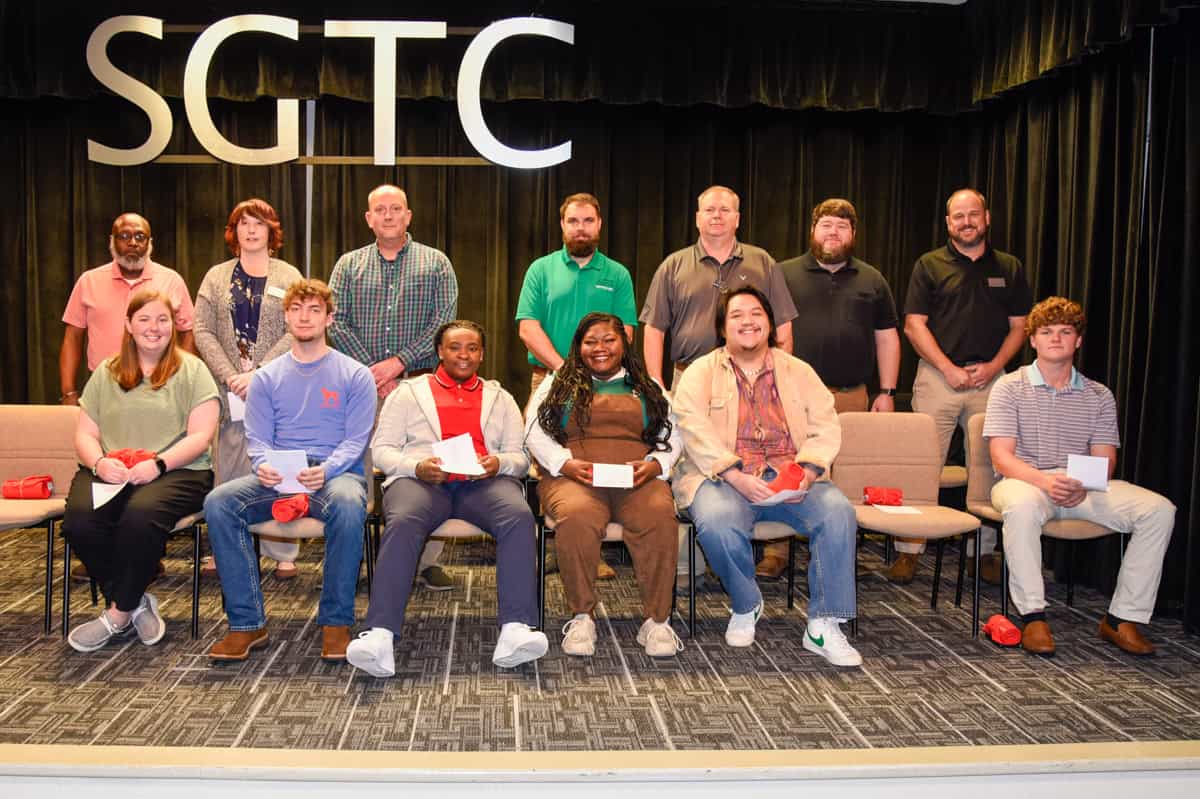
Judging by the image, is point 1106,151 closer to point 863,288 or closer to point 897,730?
point 863,288

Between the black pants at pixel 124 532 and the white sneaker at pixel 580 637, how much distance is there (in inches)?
58.5

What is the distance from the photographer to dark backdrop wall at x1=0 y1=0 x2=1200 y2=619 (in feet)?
16.0

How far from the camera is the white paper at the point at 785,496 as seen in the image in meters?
3.68

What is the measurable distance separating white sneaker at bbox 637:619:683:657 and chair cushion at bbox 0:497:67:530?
2232mm

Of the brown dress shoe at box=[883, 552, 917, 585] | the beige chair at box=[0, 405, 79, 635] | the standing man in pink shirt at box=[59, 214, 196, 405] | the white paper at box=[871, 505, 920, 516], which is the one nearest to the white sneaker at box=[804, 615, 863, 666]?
the white paper at box=[871, 505, 920, 516]

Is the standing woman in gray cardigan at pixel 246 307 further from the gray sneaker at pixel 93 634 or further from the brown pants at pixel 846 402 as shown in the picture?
the brown pants at pixel 846 402

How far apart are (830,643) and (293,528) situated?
196 centimetres

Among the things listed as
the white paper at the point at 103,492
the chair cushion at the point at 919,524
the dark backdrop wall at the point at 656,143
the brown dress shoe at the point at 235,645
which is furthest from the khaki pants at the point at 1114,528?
the white paper at the point at 103,492

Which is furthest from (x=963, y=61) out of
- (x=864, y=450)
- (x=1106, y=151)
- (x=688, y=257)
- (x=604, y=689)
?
(x=604, y=689)

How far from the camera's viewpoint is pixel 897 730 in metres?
2.93

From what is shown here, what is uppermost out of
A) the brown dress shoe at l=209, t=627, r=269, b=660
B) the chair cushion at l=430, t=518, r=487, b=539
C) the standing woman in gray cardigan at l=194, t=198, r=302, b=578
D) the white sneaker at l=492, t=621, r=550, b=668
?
the standing woman in gray cardigan at l=194, t=198, r=302, b=578

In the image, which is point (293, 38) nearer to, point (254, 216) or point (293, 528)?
point (254, 216)

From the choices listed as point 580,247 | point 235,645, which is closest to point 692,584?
point 235,645

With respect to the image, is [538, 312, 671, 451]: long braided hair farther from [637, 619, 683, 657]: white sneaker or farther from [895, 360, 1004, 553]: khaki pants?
[895, 360, 1004, 553]: khaki pants
